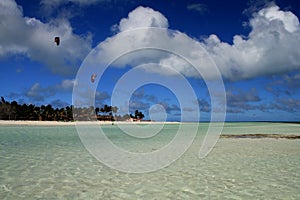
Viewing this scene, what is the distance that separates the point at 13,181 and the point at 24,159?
15.7ft

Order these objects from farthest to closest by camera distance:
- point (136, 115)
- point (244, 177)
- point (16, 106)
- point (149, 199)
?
point (136, 115), point (16, 106), point (244, 177), point (149, 199)

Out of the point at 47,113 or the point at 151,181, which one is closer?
the point at 151,181

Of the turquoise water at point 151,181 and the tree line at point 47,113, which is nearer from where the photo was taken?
the turquoise water at point 151,181

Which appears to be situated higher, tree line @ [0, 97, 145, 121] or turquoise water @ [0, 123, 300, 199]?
tree line @ [0, 97, 145, 121]

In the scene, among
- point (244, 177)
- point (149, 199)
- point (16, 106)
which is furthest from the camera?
point (16, 106)

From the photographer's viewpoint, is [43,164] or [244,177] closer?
[244,177]

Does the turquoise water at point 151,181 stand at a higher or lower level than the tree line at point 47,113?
lower

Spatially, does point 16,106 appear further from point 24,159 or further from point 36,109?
point 24,159

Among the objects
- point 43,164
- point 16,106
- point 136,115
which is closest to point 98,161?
point 43,164

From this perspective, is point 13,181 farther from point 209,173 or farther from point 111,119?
point 111,119

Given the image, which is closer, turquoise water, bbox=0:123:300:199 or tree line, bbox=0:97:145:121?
turquoise water, bbox=0:123:300:199

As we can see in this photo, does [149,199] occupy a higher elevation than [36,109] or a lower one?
lower

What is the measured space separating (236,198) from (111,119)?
120m

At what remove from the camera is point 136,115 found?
450 ft
